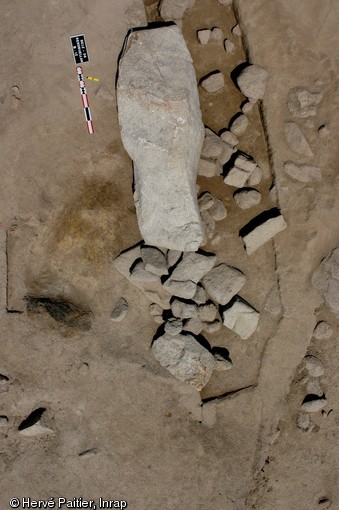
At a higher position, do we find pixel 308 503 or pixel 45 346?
pixel 45 346

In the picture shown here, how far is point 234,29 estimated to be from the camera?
535cm

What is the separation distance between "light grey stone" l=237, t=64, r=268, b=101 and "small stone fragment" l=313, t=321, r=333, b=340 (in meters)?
2.81

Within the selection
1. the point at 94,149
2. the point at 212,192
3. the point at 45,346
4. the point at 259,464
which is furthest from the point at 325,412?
the point at 94,149

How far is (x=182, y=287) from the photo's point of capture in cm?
519

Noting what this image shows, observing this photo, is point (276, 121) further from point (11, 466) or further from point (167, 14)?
point (11, 466)

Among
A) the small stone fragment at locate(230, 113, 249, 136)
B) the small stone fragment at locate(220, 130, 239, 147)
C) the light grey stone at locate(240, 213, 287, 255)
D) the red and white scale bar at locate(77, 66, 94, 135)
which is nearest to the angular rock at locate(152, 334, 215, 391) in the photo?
the light grey stone at locate(240, 213, 287, 255)

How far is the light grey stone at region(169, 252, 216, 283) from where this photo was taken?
5.21 m

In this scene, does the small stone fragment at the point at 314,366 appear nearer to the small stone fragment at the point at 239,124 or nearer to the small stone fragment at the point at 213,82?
the small stone fragment at the point at 239,124

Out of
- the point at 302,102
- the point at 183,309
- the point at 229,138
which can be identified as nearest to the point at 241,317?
the point at 183,309

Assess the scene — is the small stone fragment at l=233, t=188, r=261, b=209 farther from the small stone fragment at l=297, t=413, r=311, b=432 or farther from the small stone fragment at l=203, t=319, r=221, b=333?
the small stone fragment at l=297, t=413, r=311, b=432

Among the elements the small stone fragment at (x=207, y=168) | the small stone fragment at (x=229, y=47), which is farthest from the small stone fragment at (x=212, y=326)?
the small stone fragment at (x=229, y=47)

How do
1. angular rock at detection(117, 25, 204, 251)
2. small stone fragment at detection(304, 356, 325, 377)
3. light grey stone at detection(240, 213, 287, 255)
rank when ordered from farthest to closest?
small stone fragment at detection(304, 356, 325, 377) → light grey stone at detection(240, 213, 287, 255) → angular rock at detection(117, 25, 204, 251)

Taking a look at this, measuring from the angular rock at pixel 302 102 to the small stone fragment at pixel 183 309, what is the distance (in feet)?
8.49

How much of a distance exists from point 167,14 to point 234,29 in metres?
0.83
